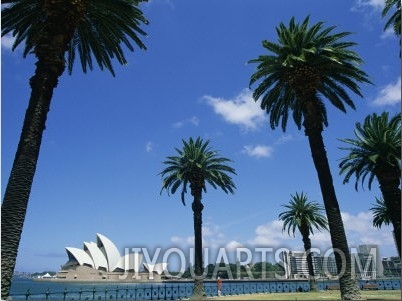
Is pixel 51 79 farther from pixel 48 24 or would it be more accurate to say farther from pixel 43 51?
pixel 48 24

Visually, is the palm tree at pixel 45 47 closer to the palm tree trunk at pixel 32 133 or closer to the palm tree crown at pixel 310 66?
the palm tree trunk at pixel 32 133

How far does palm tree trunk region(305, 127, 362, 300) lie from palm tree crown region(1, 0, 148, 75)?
40.0 ft

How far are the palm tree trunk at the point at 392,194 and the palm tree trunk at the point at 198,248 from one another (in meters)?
16.7

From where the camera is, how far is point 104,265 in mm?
140250

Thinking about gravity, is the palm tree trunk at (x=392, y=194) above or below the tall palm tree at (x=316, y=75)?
below

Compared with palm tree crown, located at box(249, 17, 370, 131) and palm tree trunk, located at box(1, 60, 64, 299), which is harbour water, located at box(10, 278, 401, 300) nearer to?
palm tree trunk, located at box(1, 60, 64, 299)

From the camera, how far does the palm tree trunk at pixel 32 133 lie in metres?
13.4

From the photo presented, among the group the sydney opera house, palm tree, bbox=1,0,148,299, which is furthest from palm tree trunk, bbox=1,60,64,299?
the sydney opera house

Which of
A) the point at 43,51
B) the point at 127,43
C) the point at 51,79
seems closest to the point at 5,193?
the point at 51,79

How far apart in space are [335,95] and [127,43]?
14916mm

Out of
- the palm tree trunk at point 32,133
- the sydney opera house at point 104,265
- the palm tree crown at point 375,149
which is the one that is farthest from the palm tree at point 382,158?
the sydney opera house at point 104,265

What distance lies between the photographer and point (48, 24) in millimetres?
16734

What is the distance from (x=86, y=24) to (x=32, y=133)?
24.3 feet

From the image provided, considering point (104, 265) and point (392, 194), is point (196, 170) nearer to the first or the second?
point (392, 194)
